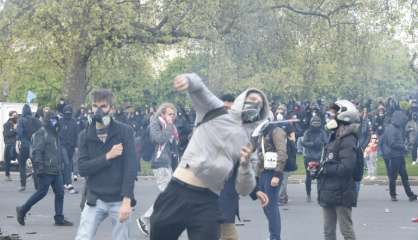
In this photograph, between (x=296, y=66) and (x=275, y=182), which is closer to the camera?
(x=275, y=182)

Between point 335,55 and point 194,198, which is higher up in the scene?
point 335,55

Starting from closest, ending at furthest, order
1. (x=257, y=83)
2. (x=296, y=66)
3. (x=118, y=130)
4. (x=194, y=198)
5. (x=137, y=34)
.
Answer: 1. (x=194, y=198)
2. (x=118, y=130)
3. (x=137, y=34)
4. (x=296, y=66)
5. (x=257, y=83)

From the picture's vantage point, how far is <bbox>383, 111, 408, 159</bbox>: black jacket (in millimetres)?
16000

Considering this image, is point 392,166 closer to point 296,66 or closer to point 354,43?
point 354,43

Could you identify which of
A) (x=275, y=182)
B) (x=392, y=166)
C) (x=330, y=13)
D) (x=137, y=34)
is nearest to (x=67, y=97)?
(x=137, y=34)

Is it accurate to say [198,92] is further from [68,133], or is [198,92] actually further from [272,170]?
[68,133]

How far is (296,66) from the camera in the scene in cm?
3503

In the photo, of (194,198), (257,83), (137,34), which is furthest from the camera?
(257,83)

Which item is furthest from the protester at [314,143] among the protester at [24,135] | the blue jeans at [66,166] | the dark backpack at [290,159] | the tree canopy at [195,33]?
the tree canopy at [195,33]

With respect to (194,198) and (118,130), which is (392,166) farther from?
(194,198)

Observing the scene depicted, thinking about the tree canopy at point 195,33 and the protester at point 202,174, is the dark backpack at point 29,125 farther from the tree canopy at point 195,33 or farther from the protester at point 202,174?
the protester at point 202,174

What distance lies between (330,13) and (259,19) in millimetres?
2680

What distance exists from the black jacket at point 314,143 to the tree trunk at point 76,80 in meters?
14.4

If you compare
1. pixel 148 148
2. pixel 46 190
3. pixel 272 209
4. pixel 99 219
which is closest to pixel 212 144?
pixel 99 219
